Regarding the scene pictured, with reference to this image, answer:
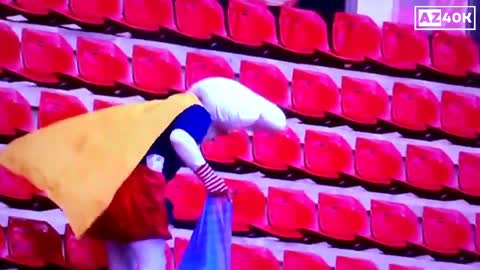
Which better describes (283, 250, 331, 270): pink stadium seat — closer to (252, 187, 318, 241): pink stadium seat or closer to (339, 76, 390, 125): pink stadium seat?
(252, 187, 318, 241): pink stadium seat

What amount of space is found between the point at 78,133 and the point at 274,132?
0.31 meters

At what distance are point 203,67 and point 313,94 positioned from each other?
200mm

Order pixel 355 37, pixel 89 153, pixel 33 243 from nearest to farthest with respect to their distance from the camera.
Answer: pixel 89 153, pixel 33 243, pixel 355 37

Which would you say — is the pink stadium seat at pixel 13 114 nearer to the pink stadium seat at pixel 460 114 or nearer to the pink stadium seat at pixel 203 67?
the pink stadium seat at pixel 203 67

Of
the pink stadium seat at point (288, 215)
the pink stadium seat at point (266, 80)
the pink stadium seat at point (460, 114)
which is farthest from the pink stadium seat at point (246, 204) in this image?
the pink stadium seat at point (460, 114)

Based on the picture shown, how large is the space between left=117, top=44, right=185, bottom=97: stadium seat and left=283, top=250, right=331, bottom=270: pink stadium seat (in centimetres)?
34

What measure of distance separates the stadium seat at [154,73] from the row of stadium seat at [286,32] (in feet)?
0.11

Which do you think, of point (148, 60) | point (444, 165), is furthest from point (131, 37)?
point (444, 165)

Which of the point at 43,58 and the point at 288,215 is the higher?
the point at 43,58

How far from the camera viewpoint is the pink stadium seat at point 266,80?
1.53 m

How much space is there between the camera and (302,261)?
153 centimetres

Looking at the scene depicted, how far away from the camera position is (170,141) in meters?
1.30

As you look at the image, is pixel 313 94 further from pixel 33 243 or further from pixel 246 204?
pixel 33 243

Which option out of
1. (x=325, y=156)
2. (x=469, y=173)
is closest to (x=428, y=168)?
(x=469, y=173)
